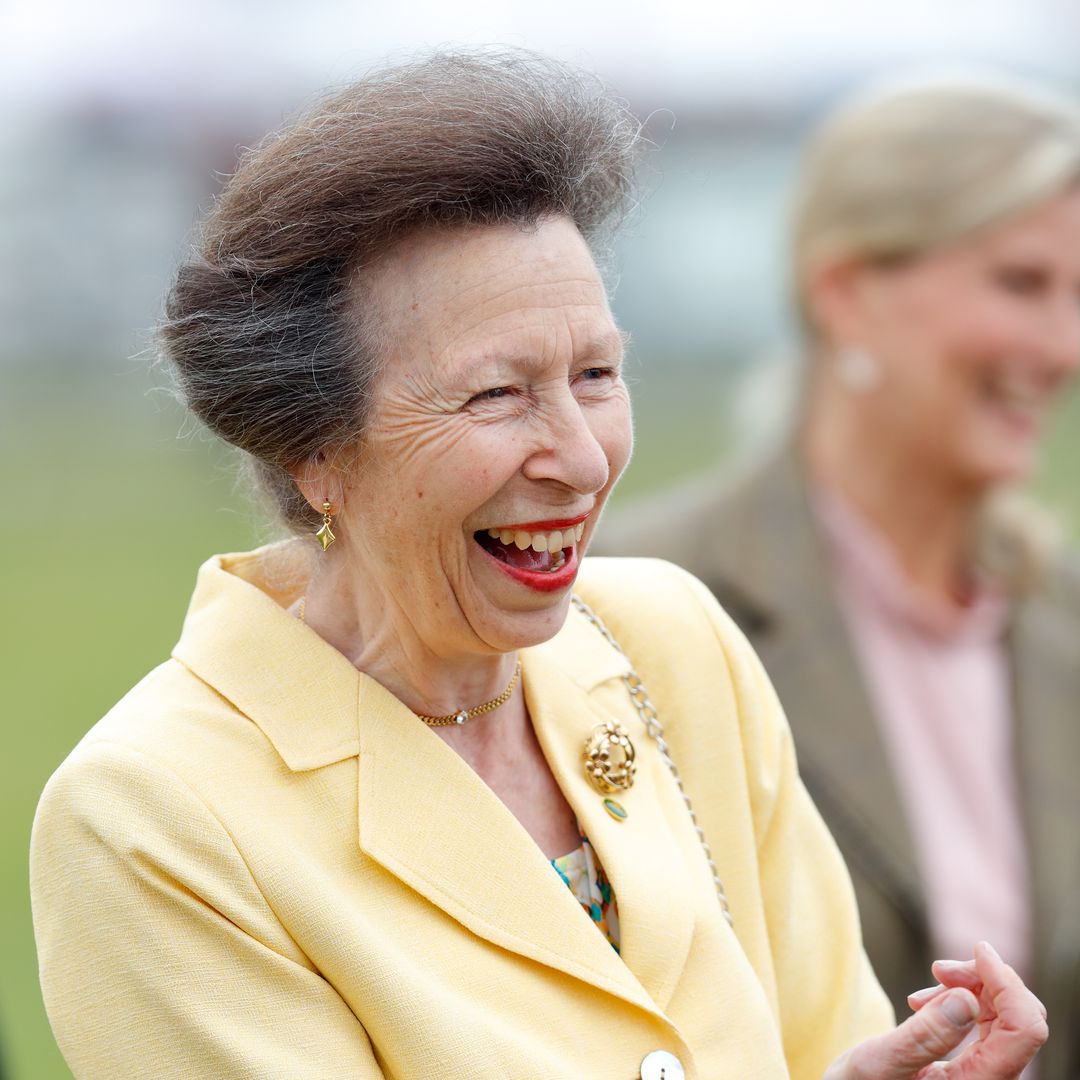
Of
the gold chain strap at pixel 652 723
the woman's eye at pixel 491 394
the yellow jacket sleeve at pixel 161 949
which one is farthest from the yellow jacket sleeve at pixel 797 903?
the yellow jacket sleeve at pixel 161 949

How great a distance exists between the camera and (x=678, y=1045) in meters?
2.25

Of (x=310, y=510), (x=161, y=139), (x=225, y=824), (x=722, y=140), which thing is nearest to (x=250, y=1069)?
(x=225, y=824)

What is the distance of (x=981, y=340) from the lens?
4.36m

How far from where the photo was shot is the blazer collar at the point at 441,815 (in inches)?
86.7

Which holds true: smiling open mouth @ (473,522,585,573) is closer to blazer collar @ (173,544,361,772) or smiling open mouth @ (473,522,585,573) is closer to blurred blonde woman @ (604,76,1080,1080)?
blazer collar @ (173,544,361,772)

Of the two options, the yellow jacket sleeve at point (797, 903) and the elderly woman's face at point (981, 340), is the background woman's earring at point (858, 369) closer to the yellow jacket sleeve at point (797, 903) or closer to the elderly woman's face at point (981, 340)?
the elderly woman's face at point (981, 340)

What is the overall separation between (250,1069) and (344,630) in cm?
63

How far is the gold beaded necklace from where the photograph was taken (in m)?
2.39

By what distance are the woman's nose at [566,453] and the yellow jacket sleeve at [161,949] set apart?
0.60 m

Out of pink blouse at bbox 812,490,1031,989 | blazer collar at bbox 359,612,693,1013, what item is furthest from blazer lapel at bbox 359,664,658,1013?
pink blouse at bbox 812,490,1031,989

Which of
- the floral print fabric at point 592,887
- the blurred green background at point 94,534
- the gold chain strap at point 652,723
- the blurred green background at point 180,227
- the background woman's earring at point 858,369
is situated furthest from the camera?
the blurred green background at point 180,227

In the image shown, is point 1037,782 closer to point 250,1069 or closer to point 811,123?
point 250,1069

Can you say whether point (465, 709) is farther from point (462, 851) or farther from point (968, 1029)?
point (968, 1029)

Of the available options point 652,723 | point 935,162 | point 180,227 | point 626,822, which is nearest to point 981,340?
point 935,162
